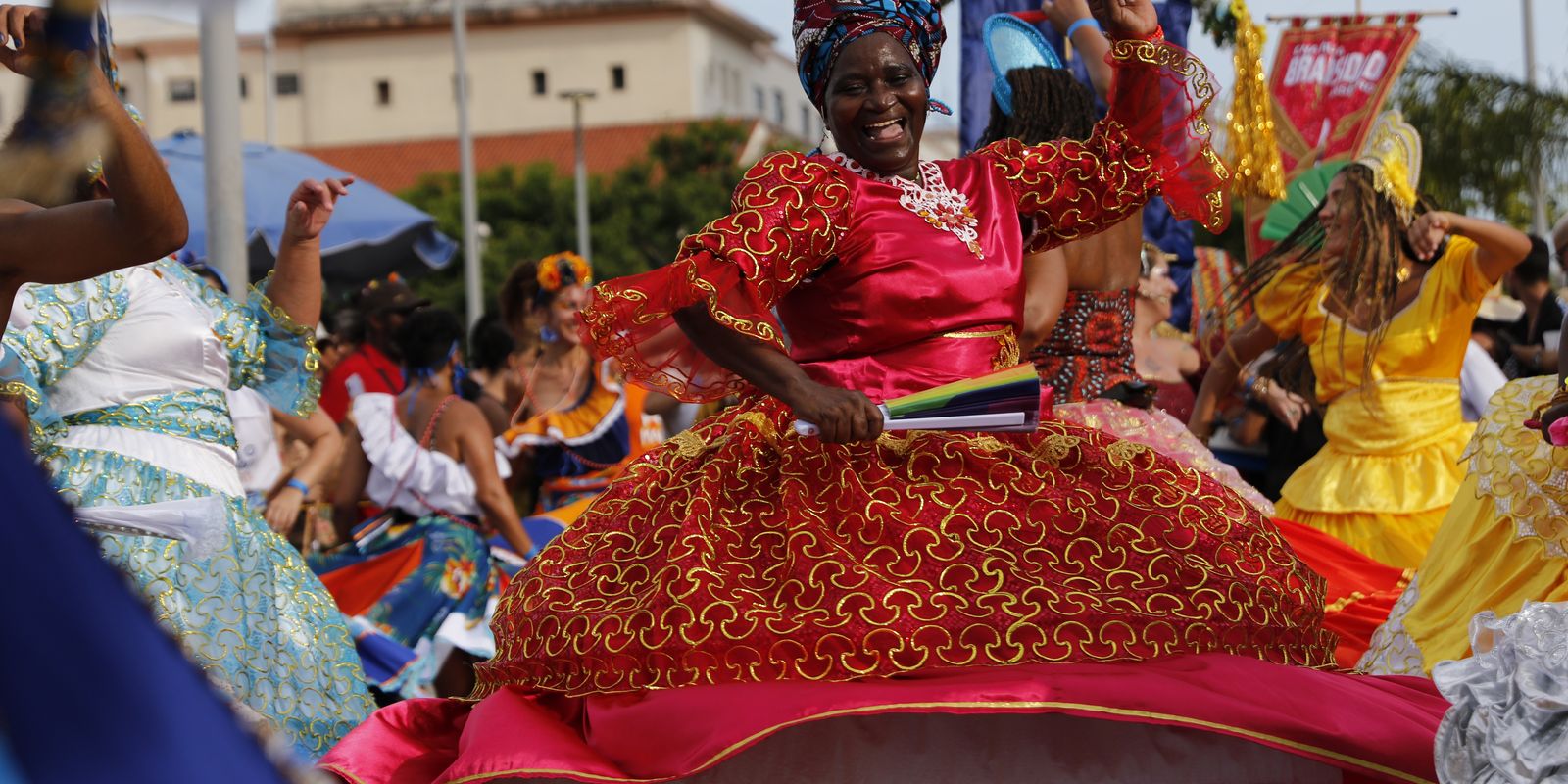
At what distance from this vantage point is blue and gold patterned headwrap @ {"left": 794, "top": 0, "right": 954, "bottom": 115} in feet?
13.8

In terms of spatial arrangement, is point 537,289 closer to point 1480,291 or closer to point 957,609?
point 1480,291

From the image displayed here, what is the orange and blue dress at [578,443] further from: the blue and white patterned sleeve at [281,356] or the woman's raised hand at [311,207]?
the woman's raised hand at [311,207]

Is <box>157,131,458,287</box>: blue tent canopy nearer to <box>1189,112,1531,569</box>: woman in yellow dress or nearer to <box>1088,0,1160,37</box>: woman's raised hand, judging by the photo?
<box>1189,112,1531,569</box>: woman in yellow dress

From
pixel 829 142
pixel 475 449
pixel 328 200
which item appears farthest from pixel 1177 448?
pixel 475 449

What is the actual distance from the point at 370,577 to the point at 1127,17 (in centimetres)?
512

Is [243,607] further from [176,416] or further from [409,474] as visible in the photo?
[409,474]

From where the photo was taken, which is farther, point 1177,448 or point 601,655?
point 1177,448

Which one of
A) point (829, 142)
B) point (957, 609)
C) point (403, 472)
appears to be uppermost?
point (829, 142)

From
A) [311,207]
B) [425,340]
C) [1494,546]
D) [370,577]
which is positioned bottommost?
[370,577]

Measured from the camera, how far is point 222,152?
8070mm

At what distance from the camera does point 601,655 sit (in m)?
3.80

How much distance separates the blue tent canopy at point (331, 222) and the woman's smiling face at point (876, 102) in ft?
23.6

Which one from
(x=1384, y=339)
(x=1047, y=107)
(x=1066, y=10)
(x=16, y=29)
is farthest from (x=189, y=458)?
(x=1384, y=339)

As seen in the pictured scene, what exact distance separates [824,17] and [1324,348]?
12.6ft
